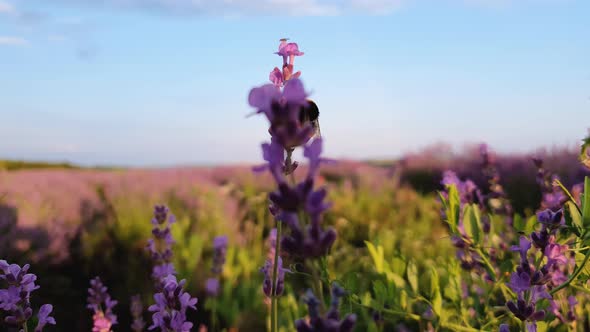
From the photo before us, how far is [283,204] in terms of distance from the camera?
76 cm

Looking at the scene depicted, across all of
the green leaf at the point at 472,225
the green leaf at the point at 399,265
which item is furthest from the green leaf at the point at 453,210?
the green leaf at the point at 399,265

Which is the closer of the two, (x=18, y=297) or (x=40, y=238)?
(x=18, y=297)

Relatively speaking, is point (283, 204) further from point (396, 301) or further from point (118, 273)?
point (118, 273)

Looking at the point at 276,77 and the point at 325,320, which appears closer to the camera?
the point at 325,320

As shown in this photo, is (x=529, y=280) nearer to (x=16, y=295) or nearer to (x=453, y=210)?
(x=453, y=210)

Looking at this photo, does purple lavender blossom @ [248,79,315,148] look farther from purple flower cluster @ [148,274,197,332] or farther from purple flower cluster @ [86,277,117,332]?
purple flower cluster @ [86,277,117,332]

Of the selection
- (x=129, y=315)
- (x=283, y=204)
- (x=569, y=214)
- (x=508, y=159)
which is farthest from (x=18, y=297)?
(x=508, y=159)

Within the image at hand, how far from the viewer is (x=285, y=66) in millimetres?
1181

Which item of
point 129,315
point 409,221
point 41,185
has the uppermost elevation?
point 41,185

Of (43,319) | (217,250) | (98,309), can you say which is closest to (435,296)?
(43,319)

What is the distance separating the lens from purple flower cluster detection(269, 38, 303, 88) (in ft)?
3.83

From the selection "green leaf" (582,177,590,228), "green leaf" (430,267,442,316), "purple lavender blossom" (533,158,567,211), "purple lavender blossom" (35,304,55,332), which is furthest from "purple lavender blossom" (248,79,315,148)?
"purple lavender blossom" (533,158,567,211)

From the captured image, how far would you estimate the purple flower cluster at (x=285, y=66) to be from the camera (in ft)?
3.83

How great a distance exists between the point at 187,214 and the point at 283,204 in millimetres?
5926
